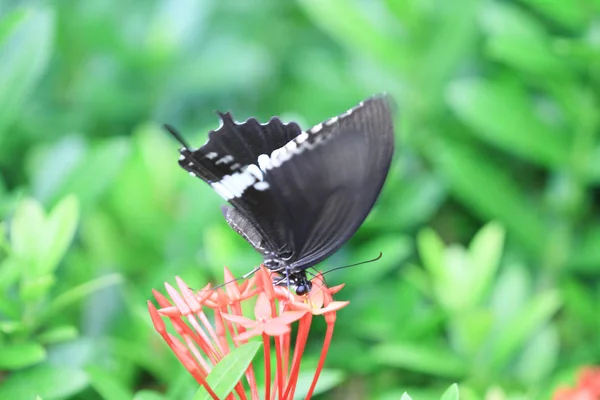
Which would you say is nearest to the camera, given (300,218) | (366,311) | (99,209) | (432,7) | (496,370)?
(300,218)

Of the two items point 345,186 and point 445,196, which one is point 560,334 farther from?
point 345,186

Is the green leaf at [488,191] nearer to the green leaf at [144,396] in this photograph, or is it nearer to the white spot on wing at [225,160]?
the white spot on wing at [225,160]

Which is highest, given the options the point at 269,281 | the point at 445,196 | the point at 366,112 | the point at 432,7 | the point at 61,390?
the point at 432,7

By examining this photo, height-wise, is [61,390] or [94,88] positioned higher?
[94,88]

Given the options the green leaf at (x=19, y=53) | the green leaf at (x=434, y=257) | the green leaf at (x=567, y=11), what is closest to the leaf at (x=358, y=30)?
the green leaf at (x=567, y=11)

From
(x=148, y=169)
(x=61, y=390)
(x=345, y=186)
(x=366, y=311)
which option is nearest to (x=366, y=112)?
(x=345, y=186)

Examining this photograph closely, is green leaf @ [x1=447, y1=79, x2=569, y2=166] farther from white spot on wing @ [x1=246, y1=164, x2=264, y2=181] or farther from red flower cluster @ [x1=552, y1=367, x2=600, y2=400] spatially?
white spot on wing @ [x1=246, y1=164, x2=264, y2=181]
